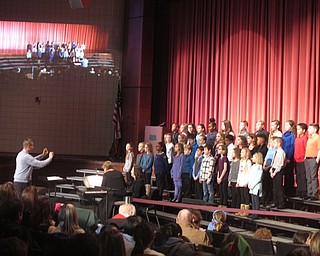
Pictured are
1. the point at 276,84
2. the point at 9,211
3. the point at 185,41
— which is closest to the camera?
the point at 9,211

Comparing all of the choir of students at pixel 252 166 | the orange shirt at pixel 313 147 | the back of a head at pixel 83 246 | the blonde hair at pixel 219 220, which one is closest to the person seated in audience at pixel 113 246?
the back of a head at pixel 83 246

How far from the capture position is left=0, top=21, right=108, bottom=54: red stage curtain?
56.6 feet

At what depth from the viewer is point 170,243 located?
5281 mm

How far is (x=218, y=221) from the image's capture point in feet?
24.1

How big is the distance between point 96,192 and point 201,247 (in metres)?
4.02

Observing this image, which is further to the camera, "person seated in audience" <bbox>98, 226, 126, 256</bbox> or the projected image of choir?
the projected image of choir

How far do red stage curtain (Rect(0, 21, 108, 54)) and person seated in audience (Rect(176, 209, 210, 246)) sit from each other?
449 inches

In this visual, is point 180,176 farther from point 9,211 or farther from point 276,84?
point 9,211

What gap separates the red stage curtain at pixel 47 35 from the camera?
17.3 meters

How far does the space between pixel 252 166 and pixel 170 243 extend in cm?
477

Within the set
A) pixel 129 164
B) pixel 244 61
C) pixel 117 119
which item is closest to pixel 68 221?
pixel 129 164

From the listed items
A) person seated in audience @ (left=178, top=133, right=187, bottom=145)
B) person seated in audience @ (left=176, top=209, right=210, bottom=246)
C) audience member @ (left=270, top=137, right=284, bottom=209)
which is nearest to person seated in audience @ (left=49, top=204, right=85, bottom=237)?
person seated in audience @ (left=176, top=209, right=210, bottom=246)

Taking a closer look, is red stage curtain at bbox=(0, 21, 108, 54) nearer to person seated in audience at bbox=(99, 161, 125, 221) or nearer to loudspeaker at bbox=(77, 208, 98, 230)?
person seated in audience at bbox=(99, 161, 125, 221)

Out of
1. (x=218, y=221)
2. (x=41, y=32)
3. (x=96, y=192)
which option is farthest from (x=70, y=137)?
(x=218, y=221)
